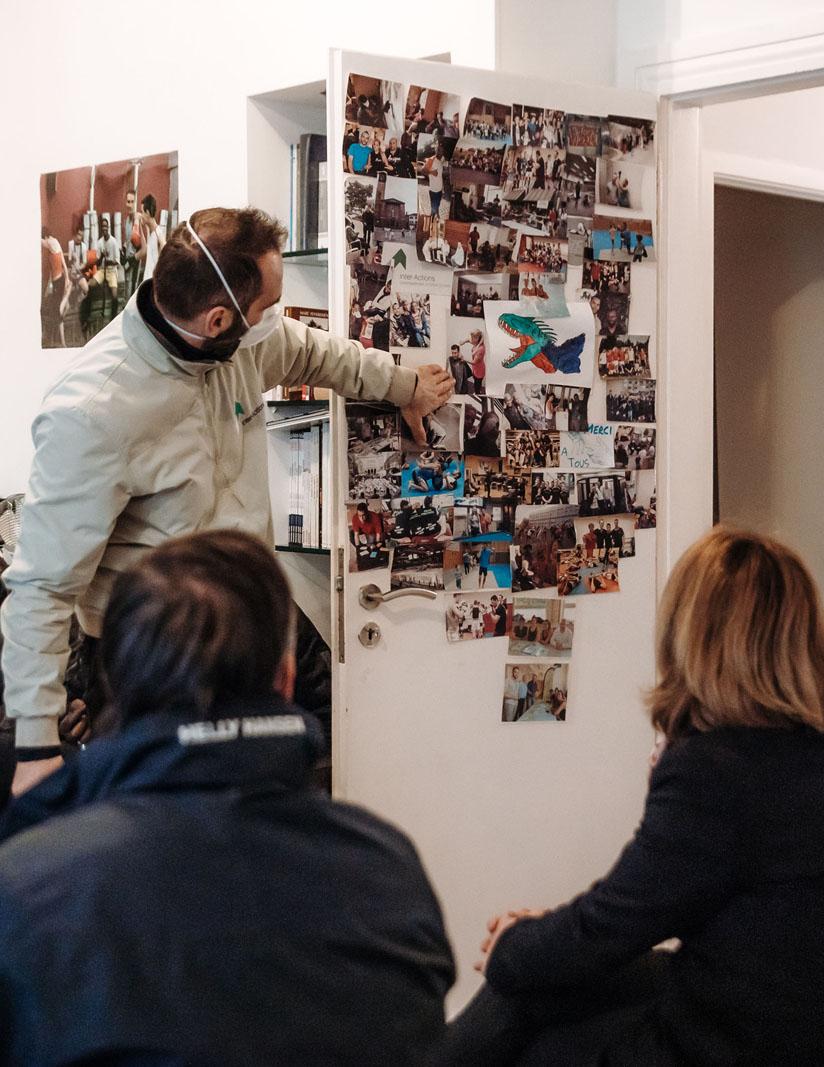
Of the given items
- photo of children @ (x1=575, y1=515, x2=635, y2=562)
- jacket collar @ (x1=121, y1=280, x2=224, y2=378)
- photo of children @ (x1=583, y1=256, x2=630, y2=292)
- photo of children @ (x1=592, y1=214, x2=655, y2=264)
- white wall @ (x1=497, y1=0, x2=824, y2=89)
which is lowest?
photo of children @ (x1=575, y1=515, x2=635, y2=562)

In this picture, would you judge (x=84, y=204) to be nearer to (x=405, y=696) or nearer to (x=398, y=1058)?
(x=405, y=696)

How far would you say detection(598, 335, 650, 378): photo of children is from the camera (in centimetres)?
274

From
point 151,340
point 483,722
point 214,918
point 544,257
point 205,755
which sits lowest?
point 483,722

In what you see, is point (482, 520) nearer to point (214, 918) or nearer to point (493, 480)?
point (493, 480)

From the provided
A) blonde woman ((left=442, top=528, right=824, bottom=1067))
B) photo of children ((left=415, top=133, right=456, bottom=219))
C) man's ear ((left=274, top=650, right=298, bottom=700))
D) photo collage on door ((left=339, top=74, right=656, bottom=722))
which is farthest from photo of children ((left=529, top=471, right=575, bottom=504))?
man's ear ((left=274, top=650, right=298, bottom=700))

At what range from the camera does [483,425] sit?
8.51ft

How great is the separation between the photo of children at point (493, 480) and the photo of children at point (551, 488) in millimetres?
25

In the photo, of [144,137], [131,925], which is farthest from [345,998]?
[144,137]

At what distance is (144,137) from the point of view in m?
3.26

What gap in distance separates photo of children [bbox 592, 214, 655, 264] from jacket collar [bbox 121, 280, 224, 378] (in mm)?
1044

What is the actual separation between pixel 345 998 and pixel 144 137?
110 inches

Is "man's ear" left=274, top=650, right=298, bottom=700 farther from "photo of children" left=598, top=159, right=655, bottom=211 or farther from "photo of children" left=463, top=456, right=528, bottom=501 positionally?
"photo of children" left=598, top=159, right=655, bottom=211

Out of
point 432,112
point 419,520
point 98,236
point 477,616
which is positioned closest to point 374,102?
point 432,112

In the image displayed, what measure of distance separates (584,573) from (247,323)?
102cm
